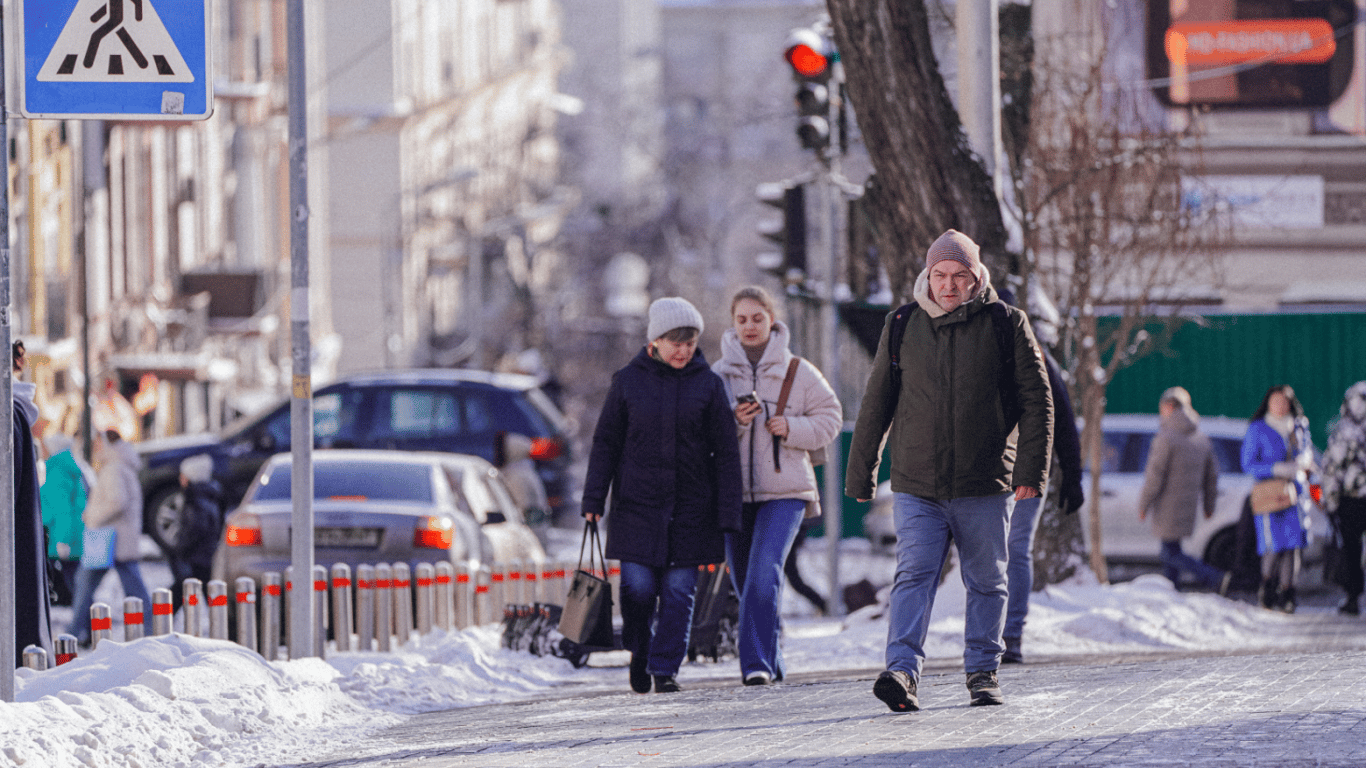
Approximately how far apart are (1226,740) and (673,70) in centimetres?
7343

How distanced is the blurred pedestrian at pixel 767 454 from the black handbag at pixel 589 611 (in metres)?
0.59

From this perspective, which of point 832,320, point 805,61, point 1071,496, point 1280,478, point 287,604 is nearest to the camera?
point 1071,496

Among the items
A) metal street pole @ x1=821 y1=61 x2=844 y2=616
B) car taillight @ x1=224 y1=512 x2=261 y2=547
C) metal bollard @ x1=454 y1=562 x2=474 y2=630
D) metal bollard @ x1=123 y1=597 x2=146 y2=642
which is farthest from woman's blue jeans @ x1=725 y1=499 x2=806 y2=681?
metal street pole @ x1=821 y1=61 x2=844 y2=616

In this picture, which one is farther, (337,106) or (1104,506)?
(337,106)

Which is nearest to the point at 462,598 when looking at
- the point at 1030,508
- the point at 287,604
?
the point at 287,604

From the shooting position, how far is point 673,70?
78750mm

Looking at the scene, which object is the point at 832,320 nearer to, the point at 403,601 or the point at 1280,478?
the point at 1280,478

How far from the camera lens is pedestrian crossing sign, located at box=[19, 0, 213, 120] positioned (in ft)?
23.7

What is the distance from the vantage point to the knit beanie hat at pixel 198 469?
52.2ft

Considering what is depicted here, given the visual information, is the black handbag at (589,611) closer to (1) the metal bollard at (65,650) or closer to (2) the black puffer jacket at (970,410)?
(2) the black puffer jacket at (970,410)

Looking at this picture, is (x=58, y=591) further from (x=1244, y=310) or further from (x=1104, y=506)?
(x=1244, y=310)

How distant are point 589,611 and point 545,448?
1095cm

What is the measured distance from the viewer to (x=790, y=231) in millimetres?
15117

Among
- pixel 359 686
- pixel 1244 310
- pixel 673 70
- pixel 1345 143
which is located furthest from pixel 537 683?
pixel 673 70
